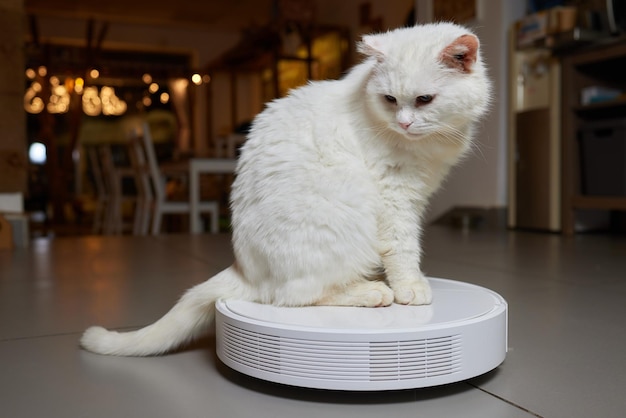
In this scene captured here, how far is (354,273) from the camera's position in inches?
42.0

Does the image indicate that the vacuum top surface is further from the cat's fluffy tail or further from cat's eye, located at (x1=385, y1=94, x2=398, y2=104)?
cat's eye, located at (x1=385, y1=94, x2=398, y2=104)

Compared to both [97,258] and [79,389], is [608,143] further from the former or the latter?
[79,389]

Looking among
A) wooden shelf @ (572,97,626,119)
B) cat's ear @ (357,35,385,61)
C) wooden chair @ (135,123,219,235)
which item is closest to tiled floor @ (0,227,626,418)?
cat's ear @ (357,35,385,61)

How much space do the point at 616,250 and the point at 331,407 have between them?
7.50ft

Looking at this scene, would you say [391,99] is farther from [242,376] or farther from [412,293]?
[242,376]

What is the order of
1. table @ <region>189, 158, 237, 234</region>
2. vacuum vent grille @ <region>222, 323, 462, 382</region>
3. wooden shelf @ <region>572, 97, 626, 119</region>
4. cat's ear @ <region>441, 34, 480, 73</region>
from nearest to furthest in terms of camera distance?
vacuum vent grille @ <region>222, 323, 462, 382</region> → cat's ear @ <region>441, 34, 480, 73</region> → wooden shelf @ <region>572, 97, 626, 119</region> → table @ <region>189, 158, 237, 234</region>

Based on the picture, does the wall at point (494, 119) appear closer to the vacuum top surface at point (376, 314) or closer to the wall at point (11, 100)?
the wall at point (11, 100)

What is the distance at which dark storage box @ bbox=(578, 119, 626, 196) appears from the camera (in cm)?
321

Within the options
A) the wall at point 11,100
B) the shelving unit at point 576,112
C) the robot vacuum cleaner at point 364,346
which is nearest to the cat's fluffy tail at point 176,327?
the robot vacuum cleaner at point 364,346

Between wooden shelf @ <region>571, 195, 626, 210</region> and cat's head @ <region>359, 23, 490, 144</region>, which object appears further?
wooden shelf @ <region>571, 195, 626, 210</region>

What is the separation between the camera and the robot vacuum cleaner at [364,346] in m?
0.87

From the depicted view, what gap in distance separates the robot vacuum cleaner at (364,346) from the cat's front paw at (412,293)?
0.06 m

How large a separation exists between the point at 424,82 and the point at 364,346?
0.46 m

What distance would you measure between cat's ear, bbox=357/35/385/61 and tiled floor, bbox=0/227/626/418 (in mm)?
590
